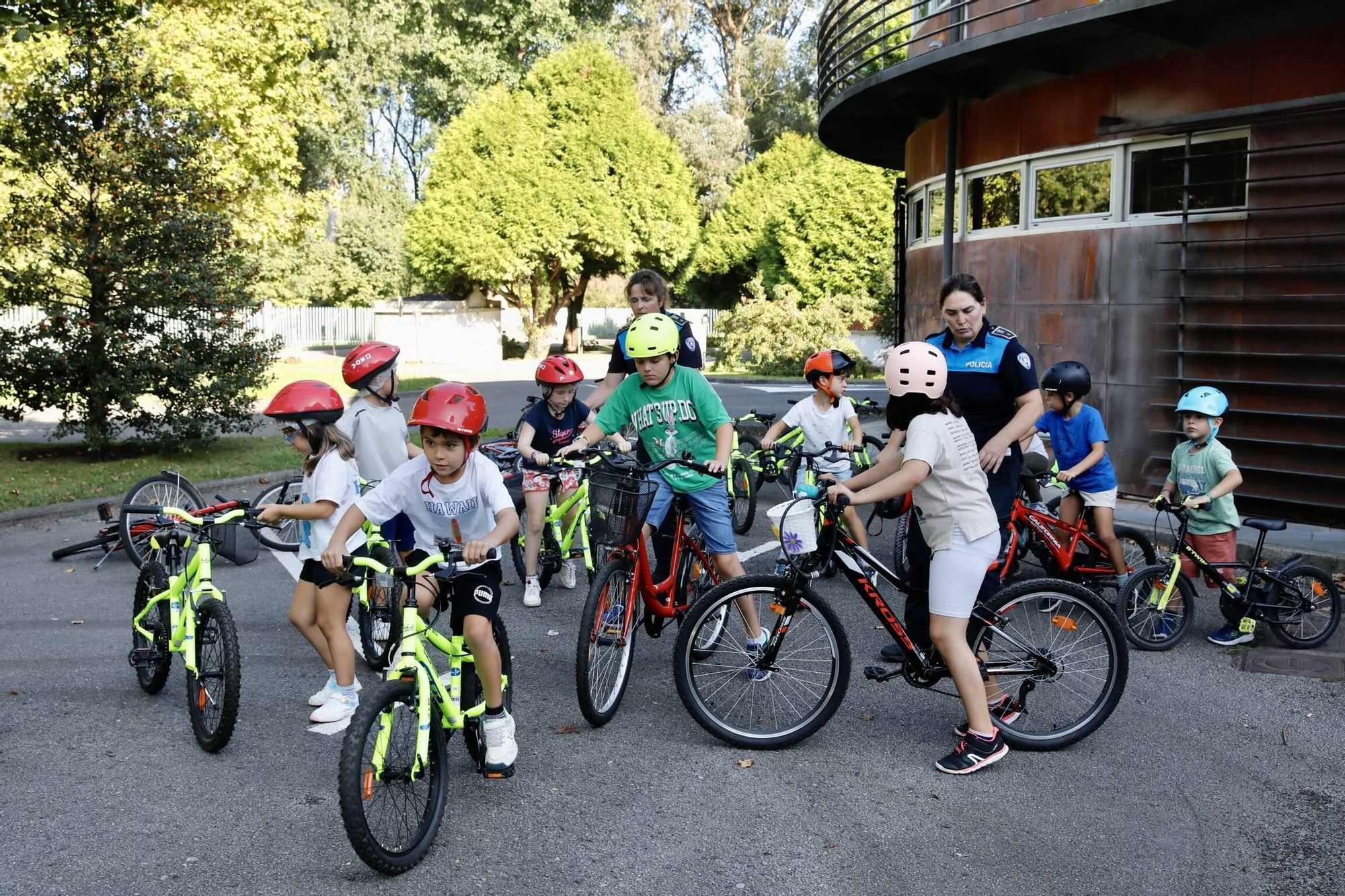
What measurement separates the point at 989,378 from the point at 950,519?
136 centimetres

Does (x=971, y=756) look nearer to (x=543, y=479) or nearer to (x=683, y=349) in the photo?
(x=683, y=349)

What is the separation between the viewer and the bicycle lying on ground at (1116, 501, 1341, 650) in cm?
669

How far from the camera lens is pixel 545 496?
306 inches

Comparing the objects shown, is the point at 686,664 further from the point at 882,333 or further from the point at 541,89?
the point at 541,89

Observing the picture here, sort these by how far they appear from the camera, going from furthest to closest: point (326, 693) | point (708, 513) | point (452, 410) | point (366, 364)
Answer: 1. point (366, 364)
2. point (708, 513)
3. point (326, 693)
4. point (452, 410)

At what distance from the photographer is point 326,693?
5.52 meters

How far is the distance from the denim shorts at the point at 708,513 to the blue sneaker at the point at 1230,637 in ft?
10.2

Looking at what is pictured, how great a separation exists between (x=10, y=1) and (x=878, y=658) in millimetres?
10069

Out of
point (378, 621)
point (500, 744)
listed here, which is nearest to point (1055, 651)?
point (500, 744)

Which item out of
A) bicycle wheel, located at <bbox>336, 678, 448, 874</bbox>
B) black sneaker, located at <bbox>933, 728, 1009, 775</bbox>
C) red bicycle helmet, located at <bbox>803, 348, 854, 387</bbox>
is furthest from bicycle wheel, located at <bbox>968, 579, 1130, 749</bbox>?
red bicycle helmet, located at <bbox>803, 348, 854, 387</bbox>

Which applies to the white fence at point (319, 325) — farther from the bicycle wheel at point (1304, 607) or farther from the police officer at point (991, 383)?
the bicycle wheel at point (1304, 607)

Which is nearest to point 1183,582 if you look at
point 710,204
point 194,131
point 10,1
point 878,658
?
point 878,658

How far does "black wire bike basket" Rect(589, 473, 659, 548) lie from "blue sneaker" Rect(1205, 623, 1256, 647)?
374 centimetres

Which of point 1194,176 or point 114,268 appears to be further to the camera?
point 114,268
